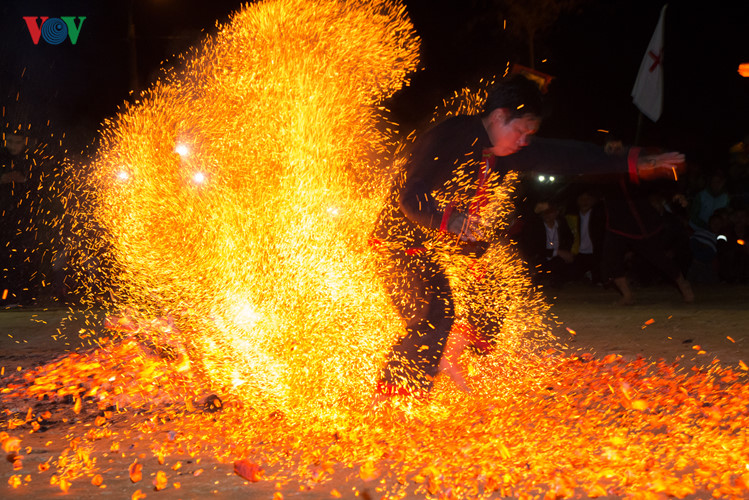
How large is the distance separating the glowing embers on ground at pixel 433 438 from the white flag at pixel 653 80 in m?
8.03

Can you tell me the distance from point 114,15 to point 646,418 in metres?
27.0

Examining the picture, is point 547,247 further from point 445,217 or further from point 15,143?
point 445,217

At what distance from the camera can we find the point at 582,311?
9484 millimetres

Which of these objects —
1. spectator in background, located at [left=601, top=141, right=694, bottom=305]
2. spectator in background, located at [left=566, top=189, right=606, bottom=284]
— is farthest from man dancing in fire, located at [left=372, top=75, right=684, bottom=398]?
spectator in background, located at [left=566, top=189, right=606, bottom=284]

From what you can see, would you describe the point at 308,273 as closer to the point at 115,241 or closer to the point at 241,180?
the point at 241,180

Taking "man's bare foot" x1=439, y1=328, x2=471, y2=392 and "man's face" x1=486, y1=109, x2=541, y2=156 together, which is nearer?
"man's face" x1=486, y1=109, x2=541, y2=156

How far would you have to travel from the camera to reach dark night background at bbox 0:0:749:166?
25984 millimetres

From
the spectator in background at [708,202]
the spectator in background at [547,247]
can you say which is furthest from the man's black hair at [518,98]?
the spectator in background at [708,202]

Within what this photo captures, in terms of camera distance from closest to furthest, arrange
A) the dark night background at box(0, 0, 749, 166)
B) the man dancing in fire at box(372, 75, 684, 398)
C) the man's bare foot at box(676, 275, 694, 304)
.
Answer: the man dancing in fire at box(372, 75, 684, 398) < the man's bare foot at box(676, 275, 694, 304) < the dark night background at box(0, 0, 749, 166)

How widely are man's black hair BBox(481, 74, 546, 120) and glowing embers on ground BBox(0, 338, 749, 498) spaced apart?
5.32 ft

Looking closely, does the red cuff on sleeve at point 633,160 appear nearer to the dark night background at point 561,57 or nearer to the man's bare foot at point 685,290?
the man's bare foot at point 685,290

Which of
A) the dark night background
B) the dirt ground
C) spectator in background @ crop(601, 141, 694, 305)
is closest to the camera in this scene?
the dirt ground

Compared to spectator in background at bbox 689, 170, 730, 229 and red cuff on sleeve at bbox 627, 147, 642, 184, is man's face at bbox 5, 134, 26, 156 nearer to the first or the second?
red cuff on sleeve at bbox 627, 147, 642, 184

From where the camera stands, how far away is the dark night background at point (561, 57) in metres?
26.0
